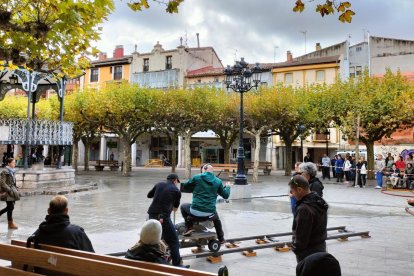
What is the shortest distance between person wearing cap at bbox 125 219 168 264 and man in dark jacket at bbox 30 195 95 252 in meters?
A: 0.53

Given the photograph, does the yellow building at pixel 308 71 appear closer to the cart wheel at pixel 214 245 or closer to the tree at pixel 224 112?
the tree at pixel 224 112

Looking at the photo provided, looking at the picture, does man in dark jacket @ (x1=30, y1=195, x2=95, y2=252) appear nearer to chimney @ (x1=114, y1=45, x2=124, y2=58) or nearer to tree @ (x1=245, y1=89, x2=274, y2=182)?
tree @ (x1=245, y1=89, x2=274, y2=182)

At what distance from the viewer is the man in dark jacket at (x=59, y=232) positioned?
3.83 meters

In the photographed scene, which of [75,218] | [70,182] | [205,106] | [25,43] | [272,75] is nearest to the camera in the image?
[25,43]

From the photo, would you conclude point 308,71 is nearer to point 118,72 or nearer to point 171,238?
point 118,72

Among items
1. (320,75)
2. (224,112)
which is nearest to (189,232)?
(224,112)

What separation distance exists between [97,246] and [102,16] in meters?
4.43

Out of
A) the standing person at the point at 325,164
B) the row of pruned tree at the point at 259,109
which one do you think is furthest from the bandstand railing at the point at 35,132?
the standing person at the point at 325,164

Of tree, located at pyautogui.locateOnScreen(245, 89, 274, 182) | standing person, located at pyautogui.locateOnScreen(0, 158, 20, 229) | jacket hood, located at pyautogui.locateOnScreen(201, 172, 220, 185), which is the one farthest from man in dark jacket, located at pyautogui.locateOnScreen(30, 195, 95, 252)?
tree, located at pyautogui.locateOnScreen(245, 89, 274, 182)

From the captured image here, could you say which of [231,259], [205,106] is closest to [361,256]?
[231,259]

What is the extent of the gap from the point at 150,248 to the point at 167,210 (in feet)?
7.11

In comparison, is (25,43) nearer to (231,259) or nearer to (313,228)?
(231,259)

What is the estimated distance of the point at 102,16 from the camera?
698cm

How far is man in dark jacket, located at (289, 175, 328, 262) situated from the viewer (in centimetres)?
389
